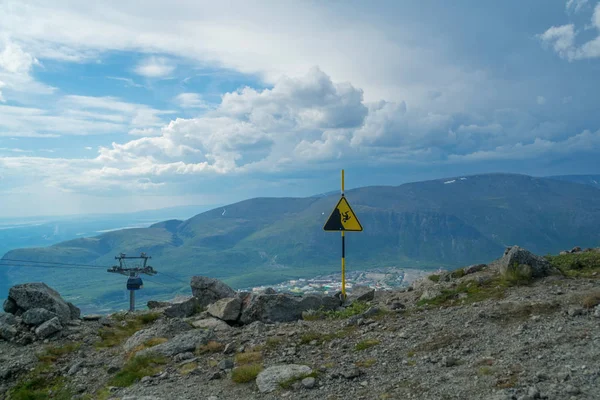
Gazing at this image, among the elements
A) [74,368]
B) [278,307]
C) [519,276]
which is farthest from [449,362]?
[74,368]

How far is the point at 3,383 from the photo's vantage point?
537 inches

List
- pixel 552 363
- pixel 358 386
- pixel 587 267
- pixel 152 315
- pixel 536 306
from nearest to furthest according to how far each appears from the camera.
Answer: pixel 552 363
pixel 358 386
pixel 536 306
pixel 587 267
pixel 152 315

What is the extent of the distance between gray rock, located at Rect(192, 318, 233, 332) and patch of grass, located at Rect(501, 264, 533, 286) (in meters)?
11.2

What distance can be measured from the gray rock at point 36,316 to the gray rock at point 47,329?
604 mm

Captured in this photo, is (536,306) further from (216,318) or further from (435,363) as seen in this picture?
(216,318)

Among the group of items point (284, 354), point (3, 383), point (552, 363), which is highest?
point (552, 363)

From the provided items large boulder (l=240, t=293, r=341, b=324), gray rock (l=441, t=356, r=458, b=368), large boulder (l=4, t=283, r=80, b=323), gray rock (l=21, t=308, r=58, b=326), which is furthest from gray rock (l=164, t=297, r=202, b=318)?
gray rock (l=441, t=356, r=458, b=368)

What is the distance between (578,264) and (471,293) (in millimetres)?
6481

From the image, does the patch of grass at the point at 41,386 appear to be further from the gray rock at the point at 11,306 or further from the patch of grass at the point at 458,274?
the patch of grass at the point at 458,274

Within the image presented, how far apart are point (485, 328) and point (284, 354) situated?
19.4ft

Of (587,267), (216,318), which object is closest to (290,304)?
(216,318)

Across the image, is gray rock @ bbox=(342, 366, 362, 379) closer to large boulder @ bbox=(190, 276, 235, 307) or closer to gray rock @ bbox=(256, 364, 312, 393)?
gray rock @ bbox=(256, 364, 312, 393)

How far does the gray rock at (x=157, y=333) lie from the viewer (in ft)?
51.3

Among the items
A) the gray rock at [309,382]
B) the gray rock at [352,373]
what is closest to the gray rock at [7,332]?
the gray rock at [309,382]
